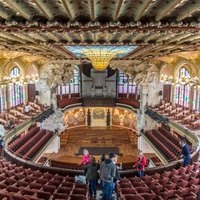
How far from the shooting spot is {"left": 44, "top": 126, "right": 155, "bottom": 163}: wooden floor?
2150 cm

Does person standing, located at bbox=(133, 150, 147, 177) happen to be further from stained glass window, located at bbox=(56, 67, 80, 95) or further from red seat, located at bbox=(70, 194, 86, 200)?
stained glass window, located at bbox=(56, 67, 80, 95)

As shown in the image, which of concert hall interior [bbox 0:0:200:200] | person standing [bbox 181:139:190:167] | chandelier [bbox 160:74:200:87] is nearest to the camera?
concert hall interior [bbox 0:0:200:200]

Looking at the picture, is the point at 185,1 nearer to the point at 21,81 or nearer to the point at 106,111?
the point at 21,81

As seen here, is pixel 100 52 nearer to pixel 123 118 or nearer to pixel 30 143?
pixel 30 143

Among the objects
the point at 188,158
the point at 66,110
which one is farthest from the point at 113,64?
the point at 188,158

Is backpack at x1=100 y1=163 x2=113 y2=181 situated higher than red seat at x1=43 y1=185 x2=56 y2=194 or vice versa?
backpack at x1=100 y1=163 x2=113 y2=181

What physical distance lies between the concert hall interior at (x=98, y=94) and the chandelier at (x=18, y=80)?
0.11 m

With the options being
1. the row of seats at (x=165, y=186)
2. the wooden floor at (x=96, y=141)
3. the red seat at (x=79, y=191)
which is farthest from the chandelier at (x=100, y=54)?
the wooden floor at (x=96, y=141)

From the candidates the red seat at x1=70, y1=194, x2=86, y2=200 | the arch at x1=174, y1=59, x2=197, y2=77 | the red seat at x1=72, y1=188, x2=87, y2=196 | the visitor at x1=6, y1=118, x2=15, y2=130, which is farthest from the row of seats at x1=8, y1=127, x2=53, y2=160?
the arch at x1=174, y1=59, x2=197, y2=77

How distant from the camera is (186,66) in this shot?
21688 millimetres

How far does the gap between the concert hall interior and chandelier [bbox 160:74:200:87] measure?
107 mm

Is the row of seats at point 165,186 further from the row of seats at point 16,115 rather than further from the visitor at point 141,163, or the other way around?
the row of seats at point 16,115

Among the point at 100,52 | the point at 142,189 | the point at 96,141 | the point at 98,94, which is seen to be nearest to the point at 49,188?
the point at 142,189

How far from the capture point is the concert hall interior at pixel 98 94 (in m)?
6.46
